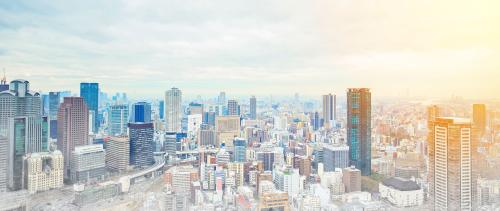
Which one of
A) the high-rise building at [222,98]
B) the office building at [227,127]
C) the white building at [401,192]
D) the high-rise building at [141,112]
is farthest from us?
the office building at [227,127]

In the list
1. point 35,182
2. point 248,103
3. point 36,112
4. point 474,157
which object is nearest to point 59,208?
point 35,182

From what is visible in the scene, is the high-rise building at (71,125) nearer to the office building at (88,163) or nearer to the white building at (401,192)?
the office building at (88,163)

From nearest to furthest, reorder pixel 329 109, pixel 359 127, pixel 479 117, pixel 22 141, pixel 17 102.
→ pixel 479 117 → pixel 22 141 → pixel 17 102 → pixel 359 127 → pixel 329 109

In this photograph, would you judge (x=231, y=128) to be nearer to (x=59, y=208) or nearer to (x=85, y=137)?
(x=85, y=137)

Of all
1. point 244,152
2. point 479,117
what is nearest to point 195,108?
point 244,152

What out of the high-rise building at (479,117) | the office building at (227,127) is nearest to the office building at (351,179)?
the high-rise building at (479,117)

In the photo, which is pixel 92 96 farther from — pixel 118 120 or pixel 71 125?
pixel 118 120
